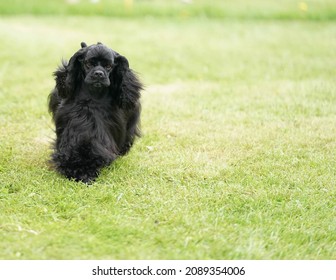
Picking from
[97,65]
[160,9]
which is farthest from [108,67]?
[160,9]

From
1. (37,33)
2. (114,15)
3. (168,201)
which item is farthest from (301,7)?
(168,201)

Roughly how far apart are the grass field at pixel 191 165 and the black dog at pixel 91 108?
0.66 ft

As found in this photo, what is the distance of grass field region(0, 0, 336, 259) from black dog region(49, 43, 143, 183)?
0.20 meters

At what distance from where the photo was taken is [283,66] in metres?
10.6

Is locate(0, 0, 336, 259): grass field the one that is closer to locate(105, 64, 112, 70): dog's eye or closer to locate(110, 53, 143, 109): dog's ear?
locate(110, 53, 143, 109): dog's ear

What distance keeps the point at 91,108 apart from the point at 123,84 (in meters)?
0.40

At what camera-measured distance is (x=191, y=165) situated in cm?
580

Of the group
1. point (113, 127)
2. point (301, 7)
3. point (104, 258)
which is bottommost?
point (104, 258)

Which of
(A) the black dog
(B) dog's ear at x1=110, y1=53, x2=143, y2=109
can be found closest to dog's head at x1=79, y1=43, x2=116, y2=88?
(A) the black dog

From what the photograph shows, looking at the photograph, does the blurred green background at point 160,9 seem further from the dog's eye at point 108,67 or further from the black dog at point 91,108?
the dog's eye at point 108,67

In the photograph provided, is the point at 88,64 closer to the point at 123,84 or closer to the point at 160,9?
the point at 123,84

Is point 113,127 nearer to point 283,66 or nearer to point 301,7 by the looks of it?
point 283,66

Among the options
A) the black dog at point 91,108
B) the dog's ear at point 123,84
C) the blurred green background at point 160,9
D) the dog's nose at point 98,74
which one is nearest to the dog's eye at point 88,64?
the black dog at point 91,108

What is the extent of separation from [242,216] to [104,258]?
4.24 ft
